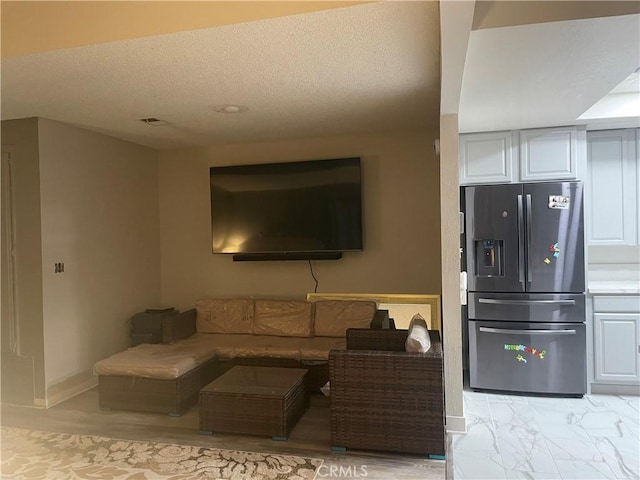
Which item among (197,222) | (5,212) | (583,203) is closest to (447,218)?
(583,203)

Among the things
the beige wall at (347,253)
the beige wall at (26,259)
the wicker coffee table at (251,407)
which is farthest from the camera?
the beige wall at (347,253)

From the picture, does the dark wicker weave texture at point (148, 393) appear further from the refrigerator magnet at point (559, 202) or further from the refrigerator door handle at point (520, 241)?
the refrigerator magnet at point (559, 202)

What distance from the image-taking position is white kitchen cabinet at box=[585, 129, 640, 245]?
12.5 ft

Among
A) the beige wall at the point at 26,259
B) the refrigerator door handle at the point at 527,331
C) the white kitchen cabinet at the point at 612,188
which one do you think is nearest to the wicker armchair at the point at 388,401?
the refrigerator door handle at the point at 527,331

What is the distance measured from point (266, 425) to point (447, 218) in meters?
1.81

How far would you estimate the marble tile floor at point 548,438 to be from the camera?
2564 millimetres

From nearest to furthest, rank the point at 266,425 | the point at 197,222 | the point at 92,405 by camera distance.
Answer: the point at 266,425 < the point at 92,405 < the point at 197,222

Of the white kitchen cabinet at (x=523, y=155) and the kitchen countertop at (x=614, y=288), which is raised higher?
the white kitchen cabinet at (x=523, y=155)

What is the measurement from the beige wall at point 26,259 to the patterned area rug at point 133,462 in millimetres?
716

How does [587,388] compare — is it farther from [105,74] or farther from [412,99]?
[105,74]

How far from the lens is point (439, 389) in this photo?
101 inches

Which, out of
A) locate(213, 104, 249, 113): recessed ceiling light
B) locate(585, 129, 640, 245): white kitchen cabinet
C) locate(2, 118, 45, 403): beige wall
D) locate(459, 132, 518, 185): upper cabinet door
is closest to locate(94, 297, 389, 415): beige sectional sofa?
locate(2, 118, 45, 403): beige wall

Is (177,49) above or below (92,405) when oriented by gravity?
above

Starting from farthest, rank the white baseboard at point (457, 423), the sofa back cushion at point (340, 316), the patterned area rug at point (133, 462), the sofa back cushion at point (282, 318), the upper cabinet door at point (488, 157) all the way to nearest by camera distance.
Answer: the sofa back cushion at point (282, 318) < the sofa back cushion at point (340, 316) < the upper cabinet door at point (488, 157) < the white baseboard at point (457, 423) < the patterned area rug at point (133, 462)
